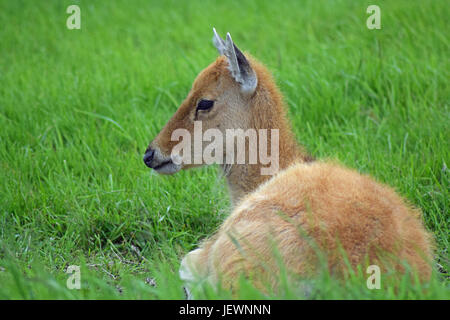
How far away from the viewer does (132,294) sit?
339 centimetres

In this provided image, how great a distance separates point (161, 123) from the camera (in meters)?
6.70

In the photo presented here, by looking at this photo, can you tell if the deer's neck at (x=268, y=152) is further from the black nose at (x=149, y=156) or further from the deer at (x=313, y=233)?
the black nose at (x=149, y=156)

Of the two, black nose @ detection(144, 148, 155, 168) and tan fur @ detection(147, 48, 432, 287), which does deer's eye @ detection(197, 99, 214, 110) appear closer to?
black nose @ detection(144, 148, 155, 168)

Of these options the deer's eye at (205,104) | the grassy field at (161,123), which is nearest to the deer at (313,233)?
the grassy field at (161,123)

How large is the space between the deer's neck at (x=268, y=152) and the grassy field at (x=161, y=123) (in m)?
0.37

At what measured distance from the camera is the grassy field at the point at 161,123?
182 inches

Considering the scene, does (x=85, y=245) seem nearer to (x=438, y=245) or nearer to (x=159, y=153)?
(x=159, y=153)

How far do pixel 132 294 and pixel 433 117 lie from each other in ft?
13.1

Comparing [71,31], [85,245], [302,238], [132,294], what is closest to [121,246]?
[85,245]

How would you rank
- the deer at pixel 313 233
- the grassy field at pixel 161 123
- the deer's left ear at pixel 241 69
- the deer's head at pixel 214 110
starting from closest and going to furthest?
the deer at pixel 313 233, the grassy field at pixel 161 123, the deer's left ear at pixel 241 69, the deer's head at pixel 214 110

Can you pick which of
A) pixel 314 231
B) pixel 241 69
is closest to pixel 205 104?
pixel 241 69

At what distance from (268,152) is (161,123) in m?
2.08

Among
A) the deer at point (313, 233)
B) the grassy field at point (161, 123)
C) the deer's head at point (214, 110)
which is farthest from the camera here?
the deer's head at point (214, 110)

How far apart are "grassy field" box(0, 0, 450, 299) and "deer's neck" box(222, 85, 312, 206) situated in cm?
37
